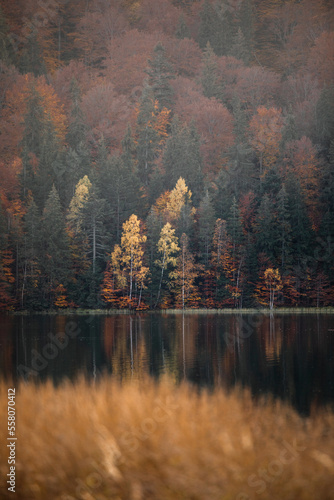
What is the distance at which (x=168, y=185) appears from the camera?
94125 millimetres

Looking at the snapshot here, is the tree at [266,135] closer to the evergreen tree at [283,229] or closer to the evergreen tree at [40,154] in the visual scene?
the evergreen tree at [283,229]

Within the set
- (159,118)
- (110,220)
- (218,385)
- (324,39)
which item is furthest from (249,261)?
(218,385)

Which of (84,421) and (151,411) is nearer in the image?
(84,421)

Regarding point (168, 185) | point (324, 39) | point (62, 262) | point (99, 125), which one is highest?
point (324, 39)

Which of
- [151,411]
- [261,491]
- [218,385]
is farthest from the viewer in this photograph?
[218,385]

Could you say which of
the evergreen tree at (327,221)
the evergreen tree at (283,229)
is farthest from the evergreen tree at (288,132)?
the evergreen tree at (283,229)

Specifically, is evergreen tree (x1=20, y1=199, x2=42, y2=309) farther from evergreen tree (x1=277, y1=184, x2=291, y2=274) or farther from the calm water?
evergreen tree (x1=277, y1=184, x2=291, y2=274)

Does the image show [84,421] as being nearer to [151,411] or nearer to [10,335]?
[151,411]

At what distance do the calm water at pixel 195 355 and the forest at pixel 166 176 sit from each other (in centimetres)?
2722

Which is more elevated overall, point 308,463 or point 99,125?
point 99,125

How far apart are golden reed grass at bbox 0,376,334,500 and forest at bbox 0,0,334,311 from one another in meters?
62.5

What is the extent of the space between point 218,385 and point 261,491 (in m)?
13.0

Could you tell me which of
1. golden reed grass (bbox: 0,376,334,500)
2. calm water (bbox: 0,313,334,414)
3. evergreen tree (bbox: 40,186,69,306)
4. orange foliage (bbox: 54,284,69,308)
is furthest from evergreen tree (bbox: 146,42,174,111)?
golden reed grass (bbox: 0,376,334,500)

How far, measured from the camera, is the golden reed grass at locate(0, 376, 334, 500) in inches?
391
